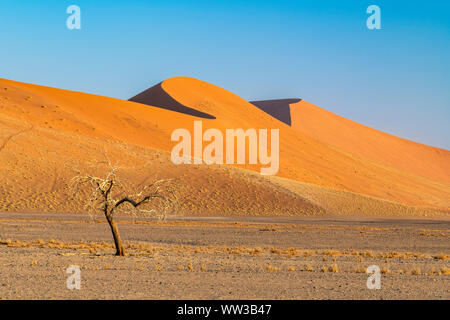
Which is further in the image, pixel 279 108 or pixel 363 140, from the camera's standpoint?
pixel 279 108

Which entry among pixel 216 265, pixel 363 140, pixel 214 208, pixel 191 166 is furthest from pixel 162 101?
pixel 216 265

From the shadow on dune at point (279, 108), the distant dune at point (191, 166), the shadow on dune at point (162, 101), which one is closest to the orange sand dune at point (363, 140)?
the shadow on dune at point (279, 108)

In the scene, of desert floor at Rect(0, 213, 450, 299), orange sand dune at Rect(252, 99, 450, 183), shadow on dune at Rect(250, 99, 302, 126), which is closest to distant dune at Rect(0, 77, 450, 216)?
orange sand dune at Rect(252, 99, 450, 183)

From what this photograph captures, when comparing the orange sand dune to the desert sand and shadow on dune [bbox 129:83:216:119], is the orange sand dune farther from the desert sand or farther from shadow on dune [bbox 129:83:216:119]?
shadow on dune [bbox 129:83:216:119]

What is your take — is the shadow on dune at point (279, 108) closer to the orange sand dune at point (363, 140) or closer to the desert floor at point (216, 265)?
the orange sand dune at point (363, 140)

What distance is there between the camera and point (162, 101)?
98.5 m

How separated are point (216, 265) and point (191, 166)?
138 feet

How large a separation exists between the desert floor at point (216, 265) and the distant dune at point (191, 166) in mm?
7639

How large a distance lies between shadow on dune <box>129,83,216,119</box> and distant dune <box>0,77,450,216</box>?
31cm

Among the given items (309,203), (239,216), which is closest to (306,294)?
(239,216)

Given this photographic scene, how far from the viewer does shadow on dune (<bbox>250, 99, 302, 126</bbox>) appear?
126225 mm

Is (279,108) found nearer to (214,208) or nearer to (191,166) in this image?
(191,166)
